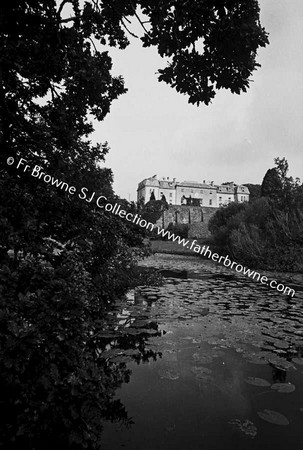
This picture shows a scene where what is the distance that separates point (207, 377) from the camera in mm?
3326

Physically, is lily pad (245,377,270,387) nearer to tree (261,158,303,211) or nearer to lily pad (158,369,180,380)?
lily pad (158,369,180,380)

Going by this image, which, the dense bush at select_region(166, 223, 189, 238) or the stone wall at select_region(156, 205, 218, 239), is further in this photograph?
the stone wall at select_region(156, 205, 218, 239)

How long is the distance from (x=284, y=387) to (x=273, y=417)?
66cm

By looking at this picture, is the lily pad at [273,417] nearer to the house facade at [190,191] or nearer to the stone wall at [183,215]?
the stone wall at [183,215]

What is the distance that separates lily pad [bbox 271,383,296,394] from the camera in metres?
3.02

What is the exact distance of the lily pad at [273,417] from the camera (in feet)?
8.14

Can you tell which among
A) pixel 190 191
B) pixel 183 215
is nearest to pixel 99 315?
pixel 183 215

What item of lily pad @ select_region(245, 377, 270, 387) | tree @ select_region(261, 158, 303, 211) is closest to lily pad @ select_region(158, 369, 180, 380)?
lily pad @ select_region(245, 377, 270, 387)

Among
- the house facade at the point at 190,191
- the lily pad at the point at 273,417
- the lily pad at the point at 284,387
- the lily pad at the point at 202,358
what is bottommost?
the lily pad at the point at 202,358

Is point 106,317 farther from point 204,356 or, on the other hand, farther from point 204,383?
point 204,383

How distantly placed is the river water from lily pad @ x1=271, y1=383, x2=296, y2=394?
0.01m

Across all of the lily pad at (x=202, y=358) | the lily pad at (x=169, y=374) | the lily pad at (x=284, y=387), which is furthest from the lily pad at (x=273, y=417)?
the lily pad at (x=202, y=358)

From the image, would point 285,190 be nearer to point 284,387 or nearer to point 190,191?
point 284,387

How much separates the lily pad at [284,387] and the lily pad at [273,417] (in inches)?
18.8
